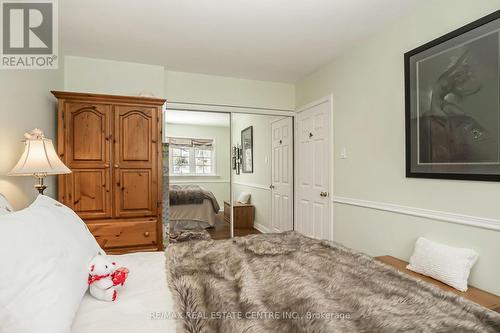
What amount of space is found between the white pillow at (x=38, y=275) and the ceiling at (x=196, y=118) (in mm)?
2970

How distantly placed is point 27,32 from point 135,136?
3.97 ft

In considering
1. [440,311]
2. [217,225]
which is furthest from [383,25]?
[217,225]

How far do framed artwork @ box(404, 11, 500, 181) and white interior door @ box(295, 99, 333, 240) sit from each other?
1256 mm

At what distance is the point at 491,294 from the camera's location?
181cm

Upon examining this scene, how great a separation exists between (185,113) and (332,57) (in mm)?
2139

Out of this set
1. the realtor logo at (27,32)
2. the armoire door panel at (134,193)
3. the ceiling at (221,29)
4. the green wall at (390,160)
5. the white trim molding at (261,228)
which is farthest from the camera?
the white trim molding at (261,228)

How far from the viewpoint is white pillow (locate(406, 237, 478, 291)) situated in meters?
1.85

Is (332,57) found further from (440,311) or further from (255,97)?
(440,311)

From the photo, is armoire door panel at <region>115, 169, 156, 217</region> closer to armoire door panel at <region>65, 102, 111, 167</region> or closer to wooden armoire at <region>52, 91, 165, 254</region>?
wooden armoire at <region>52, 91, 165, 254</region>

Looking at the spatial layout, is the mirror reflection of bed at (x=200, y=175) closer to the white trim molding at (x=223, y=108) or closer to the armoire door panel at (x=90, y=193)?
the white trim molding at (x=223, y=108)

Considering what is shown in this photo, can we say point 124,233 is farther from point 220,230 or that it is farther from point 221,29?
point 221,29

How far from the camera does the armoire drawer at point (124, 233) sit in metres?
2.80

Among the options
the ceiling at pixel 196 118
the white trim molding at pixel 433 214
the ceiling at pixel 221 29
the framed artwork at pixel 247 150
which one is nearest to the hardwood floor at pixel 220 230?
the framed artwork at pixel 247 150

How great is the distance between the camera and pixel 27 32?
229 cm
